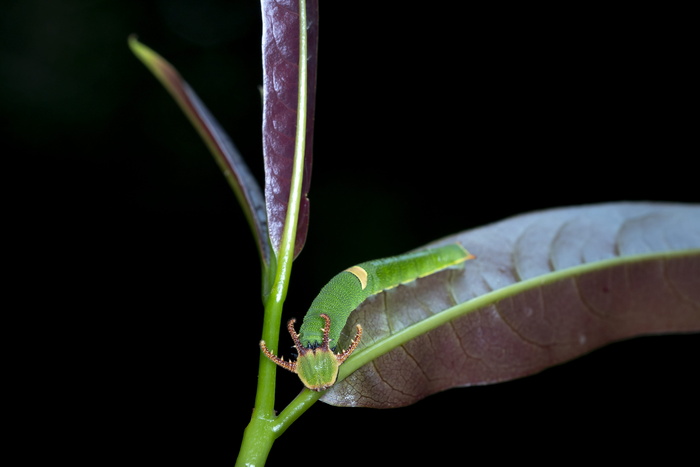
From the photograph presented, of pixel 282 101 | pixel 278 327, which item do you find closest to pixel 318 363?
pixel 278 327

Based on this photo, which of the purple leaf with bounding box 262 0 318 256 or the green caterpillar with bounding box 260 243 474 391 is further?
the purple leaf with bounding box 262 0 318 256

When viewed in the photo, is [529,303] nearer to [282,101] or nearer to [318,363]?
[318,363]

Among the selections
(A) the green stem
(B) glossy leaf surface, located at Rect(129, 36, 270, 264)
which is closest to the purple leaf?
(A) the green stem

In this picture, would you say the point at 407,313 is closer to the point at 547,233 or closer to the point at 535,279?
the point at 535,279

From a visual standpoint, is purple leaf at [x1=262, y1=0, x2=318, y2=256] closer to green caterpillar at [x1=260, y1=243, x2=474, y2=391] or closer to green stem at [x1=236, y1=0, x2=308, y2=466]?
green stem at [x1=236, y1=0, x2=308, y2=466]

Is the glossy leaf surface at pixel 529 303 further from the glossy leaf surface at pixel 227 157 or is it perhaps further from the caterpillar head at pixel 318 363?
the glossy leaf surface at pixel 227 157

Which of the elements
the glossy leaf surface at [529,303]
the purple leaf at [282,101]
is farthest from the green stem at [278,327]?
the glossy leaf surface at [529,303]
